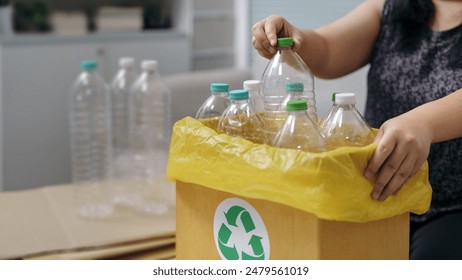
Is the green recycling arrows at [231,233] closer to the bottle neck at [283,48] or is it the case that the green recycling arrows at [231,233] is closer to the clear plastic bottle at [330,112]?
the clear plastic bottle at [330,112]

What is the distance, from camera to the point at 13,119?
139 inches

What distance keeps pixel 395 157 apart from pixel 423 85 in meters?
0.61

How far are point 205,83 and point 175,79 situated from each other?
5.2 inches

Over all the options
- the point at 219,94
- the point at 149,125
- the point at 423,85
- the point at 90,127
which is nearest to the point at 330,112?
the point at 219,94

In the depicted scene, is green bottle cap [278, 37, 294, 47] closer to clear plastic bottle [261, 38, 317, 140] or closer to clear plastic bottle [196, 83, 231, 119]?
clear plastic bottle [261, 38, 317, 140]

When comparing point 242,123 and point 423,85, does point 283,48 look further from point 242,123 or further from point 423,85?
point 423,85

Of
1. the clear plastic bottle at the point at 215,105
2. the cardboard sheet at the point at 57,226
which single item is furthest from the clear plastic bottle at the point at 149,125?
the clear plastic bottle at the point at 215,105

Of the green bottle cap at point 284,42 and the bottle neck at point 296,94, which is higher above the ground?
the green bottle cap at point 284,42

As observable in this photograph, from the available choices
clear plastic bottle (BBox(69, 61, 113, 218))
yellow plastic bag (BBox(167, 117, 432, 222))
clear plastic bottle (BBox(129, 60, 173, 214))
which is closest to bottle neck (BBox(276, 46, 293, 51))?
yellow plastic bag (BBox(167, 117, 432, 222))

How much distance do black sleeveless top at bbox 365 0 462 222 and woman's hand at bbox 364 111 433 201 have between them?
0.51 m

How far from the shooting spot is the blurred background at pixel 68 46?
11.5ft

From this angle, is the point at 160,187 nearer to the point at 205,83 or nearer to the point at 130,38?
the point at 205,83

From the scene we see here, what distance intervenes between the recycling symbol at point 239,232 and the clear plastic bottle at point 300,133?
0.12m

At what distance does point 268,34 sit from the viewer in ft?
4.40
